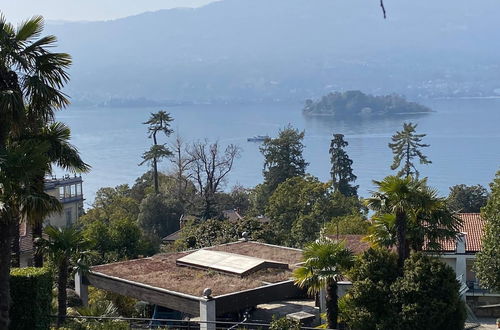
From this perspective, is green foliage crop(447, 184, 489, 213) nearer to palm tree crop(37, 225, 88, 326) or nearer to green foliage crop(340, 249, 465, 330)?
green foliage crop(340, 249, 465, 330)

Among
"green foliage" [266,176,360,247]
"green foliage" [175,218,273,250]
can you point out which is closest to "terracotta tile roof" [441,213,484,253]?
"green foliage" [175,218,273,250]

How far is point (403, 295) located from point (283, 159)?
132 ft

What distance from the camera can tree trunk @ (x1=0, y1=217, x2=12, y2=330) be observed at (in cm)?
1039

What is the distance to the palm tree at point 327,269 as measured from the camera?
43.8 feet

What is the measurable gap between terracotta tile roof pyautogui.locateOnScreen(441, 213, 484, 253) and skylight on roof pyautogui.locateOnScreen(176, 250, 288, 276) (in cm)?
746

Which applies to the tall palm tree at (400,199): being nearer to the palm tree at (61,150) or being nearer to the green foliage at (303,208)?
the palm tree at (61,150)

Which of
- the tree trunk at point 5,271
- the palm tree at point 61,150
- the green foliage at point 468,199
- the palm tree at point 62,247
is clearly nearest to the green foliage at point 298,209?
the green foliage at point 468,199

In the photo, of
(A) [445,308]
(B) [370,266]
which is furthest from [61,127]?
(A) [445,308]

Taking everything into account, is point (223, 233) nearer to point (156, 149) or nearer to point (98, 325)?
point (98, 325)

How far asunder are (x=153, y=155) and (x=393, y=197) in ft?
127

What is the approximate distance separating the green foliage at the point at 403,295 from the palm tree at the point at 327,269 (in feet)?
0.91

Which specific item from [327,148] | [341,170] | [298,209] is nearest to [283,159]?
[341,170]

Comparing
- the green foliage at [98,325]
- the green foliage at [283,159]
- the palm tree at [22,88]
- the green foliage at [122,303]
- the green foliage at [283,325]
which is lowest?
the green foliage at [122,303]

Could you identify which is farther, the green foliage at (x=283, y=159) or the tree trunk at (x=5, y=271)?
the green foliage at (x=283, y=159)
